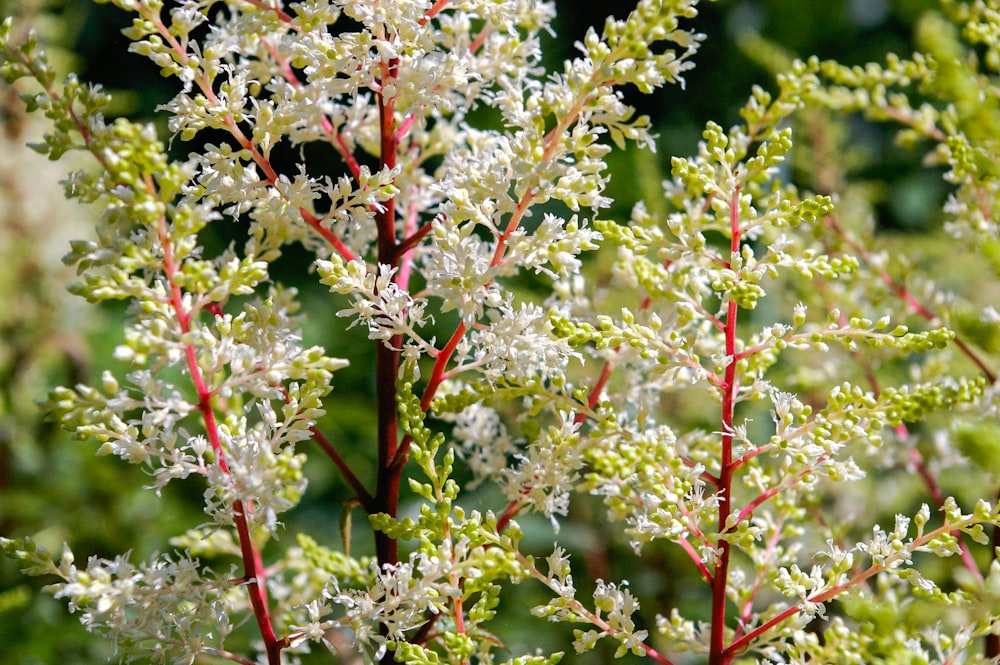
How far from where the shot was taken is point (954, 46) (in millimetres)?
356

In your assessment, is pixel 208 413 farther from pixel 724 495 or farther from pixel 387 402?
pixel 724 495

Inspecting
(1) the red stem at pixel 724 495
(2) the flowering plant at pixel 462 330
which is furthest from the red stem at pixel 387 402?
(1) the red stem at pixel 724 495

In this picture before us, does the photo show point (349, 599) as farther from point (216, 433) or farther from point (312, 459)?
point (312, 459)

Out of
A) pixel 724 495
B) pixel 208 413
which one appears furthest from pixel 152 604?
pixel 724 495

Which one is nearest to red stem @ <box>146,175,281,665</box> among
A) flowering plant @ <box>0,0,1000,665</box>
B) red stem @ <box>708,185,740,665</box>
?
flowering plant @ <box>0,0,1000,665</box>

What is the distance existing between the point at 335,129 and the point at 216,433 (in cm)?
17

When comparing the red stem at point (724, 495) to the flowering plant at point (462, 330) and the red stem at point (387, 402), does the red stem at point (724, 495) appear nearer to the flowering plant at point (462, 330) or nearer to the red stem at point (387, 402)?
the flowering plant at point (462, 330)

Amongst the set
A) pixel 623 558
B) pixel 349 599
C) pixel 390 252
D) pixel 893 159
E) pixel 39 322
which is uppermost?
pixel 390 252

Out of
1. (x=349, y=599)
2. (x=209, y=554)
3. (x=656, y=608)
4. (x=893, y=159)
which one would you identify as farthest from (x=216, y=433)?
(x=893, y=159)

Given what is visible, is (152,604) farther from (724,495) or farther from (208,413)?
(724,495)

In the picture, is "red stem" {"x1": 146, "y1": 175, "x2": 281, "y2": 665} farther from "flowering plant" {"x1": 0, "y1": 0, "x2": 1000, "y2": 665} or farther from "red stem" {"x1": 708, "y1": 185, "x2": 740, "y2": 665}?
"red stem" {"x1": 708, "y1": 185, "x2": 740, "y2": 665}

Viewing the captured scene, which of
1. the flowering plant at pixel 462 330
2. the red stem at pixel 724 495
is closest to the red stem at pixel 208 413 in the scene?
the flowering plant at pixel 462 330

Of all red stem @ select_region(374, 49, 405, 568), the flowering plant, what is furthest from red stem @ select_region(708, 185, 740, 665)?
red stem @ select_region(374, 49, 405, 568)

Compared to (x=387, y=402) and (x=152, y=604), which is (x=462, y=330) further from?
(x=152, y=604)
